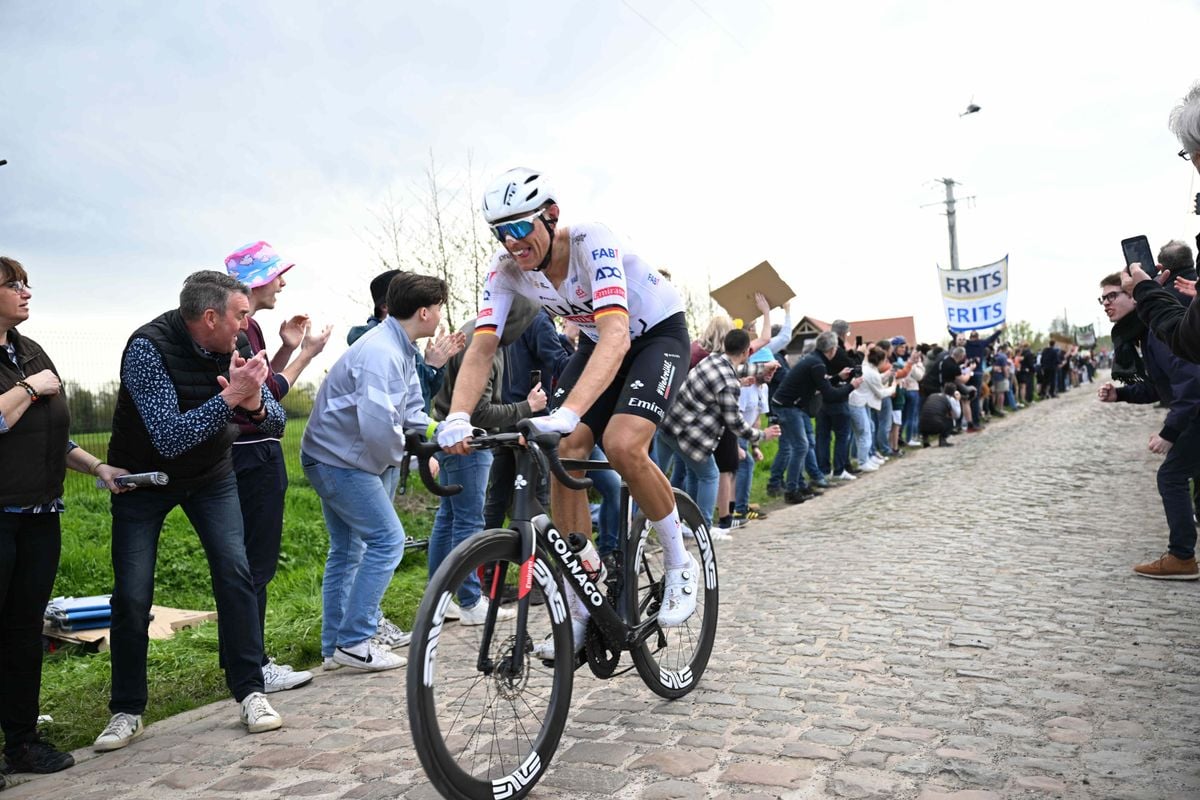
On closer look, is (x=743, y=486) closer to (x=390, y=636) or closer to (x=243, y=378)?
(x=390, y=636)

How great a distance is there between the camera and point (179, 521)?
11242 millimetres

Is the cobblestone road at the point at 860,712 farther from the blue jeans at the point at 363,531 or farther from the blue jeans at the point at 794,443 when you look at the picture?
the blue jeans at the point at 794,443

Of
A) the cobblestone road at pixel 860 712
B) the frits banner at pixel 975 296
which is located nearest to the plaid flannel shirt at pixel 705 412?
the cobblestone road at pixel 860 712

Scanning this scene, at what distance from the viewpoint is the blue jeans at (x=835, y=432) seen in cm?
1516

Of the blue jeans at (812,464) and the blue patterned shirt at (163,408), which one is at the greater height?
the blue patterned shirt at (163,408)

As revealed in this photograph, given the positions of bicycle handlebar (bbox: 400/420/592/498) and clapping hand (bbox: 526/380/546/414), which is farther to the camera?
clapping hand (bbox: 526/380/546/414)

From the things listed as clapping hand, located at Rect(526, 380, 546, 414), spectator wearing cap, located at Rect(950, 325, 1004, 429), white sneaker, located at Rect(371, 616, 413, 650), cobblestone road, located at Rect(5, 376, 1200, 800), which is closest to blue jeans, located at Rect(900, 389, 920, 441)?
spectator wearing cap, located at Rect(950, 325, 1004, 429)

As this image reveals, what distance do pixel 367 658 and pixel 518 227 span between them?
295 centimetres

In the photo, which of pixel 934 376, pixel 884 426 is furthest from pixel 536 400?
pixel 934 376

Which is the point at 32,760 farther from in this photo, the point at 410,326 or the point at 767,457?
the point at 767,457

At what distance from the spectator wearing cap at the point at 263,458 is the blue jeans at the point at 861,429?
1261 cm

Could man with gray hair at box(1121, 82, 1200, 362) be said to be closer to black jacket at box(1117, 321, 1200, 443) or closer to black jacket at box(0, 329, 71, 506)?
black jacket at box(1117, 321, 1200, 443)

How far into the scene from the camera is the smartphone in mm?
5184

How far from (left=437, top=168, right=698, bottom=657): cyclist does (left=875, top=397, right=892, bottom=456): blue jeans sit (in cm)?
1465
